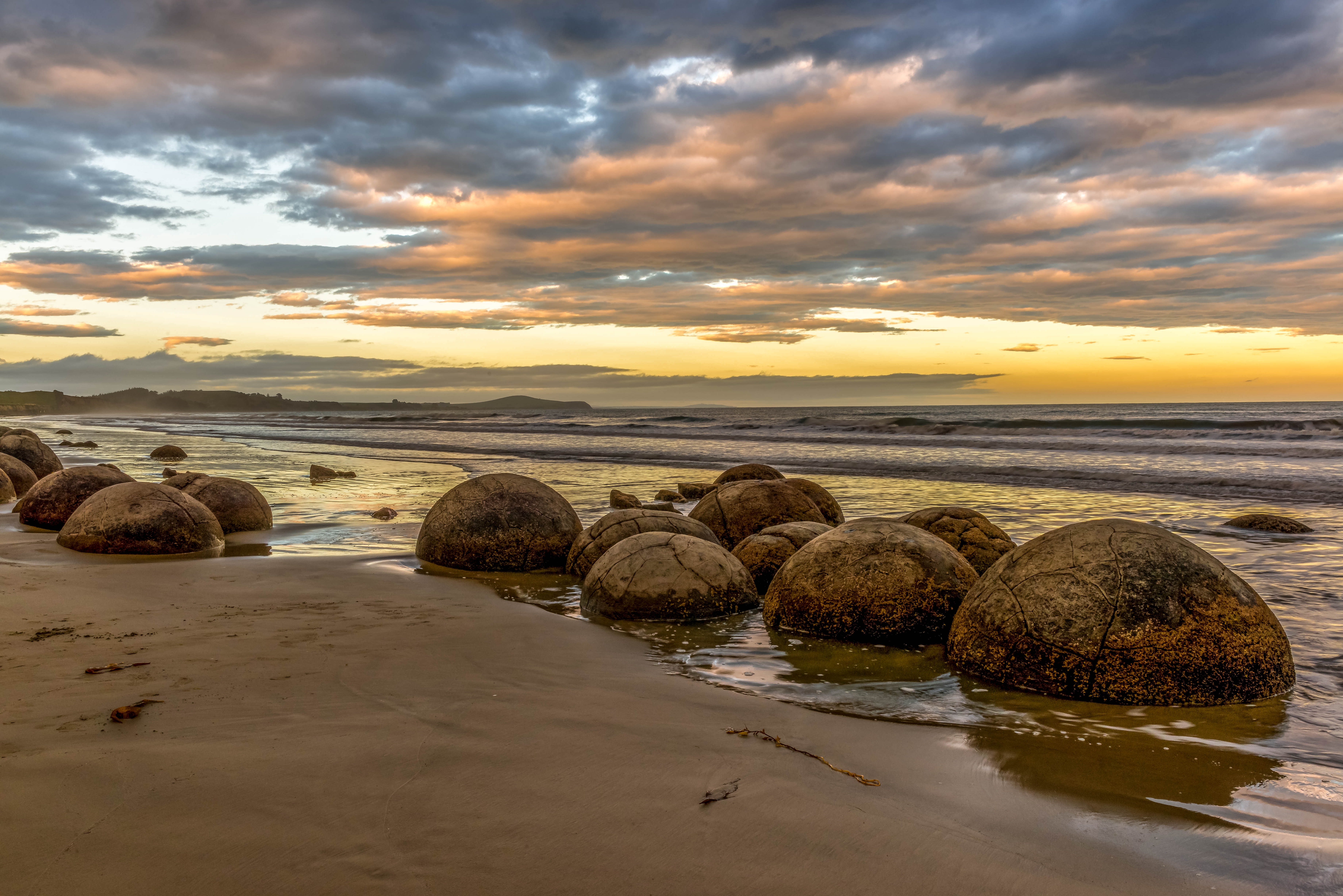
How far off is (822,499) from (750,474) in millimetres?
2673

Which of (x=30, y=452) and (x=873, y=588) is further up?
(x=30, y=452)

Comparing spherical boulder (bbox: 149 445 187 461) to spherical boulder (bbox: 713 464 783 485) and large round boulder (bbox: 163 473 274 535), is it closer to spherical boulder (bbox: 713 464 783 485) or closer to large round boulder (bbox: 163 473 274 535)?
large round boulder (bbox: 163 473 274 535)

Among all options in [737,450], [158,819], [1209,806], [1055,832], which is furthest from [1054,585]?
[737,450]

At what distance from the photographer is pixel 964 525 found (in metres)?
8.22

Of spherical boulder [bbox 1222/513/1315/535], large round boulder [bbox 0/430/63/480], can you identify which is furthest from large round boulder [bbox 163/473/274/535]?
spherical boulder [bbox 1222/513/1315/535]

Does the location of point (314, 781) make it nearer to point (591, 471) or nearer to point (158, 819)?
point (158, 819)

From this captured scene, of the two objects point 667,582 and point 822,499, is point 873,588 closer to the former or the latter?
point 667,582

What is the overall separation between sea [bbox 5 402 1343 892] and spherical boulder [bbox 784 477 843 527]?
8.57ft

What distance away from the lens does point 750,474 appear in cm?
1341

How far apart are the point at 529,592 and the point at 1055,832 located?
18.2 feet

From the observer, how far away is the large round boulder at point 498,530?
29.5 ft

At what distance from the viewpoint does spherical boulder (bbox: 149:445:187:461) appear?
2530cm

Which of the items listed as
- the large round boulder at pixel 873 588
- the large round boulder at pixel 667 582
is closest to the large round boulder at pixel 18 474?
the large round boulder at pixel 667 582

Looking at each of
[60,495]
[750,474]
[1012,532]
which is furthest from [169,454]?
[1012,532]
